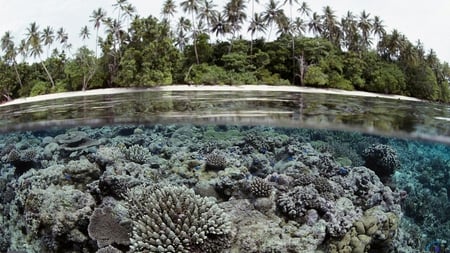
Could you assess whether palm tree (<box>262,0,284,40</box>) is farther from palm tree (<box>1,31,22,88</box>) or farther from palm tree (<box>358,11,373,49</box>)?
palm tree (<box>1,31,22,88</box>)

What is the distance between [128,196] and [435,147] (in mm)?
8030

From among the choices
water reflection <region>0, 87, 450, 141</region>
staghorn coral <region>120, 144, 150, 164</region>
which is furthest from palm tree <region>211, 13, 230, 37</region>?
staghorn coral <region>120, 144, 150, 164</region>

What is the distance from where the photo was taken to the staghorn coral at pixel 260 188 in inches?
284

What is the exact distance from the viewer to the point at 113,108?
10.7m

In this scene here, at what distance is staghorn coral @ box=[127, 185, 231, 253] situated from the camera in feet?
19.7

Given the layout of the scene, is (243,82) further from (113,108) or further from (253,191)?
(253,191)

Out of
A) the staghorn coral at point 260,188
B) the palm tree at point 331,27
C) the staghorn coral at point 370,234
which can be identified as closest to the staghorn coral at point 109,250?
the staghorn coral at point 260,188

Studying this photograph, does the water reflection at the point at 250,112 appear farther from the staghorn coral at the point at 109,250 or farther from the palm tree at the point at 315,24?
the palm tree at the point at 315,24

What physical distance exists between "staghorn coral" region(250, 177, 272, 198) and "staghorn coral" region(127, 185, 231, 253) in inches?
37.5

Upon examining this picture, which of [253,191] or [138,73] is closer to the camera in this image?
[253,191]

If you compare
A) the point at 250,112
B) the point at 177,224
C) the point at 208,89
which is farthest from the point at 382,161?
the point at 208,89

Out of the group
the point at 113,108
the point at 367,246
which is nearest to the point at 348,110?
the point at 367,246

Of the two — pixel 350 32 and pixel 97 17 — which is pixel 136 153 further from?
pixel 350 32

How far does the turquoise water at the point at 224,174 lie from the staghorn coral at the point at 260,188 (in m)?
0.02
